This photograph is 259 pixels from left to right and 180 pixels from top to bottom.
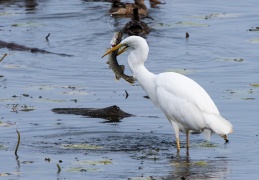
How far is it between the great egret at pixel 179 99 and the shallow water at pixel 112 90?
415mm

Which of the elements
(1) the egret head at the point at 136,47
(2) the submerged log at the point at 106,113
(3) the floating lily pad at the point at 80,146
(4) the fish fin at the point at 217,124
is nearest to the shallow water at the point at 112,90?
(3) the floating lily pad at the point at 80,146

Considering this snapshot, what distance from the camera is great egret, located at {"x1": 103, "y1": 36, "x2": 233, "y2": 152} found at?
557 inches

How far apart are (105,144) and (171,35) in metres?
10.8

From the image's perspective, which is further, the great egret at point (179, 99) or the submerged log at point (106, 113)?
the submerged log at point (106, 113)

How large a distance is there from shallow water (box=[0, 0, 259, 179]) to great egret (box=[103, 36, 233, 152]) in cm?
41

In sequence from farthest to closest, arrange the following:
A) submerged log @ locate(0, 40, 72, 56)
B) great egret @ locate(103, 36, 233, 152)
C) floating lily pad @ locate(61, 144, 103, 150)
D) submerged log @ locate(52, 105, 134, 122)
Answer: submerged log @ locate(0, 40, 72, 56) < submerged log @ locate(52, 105, 134, 122) < floating lily pad @ locate(61, 144, 103, 150) < great egret @ locate(103, 36, 233, 152)

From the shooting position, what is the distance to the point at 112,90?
1886 centimetres

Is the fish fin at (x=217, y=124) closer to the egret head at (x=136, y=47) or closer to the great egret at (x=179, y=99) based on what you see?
the great egret at (x=179, y=99)

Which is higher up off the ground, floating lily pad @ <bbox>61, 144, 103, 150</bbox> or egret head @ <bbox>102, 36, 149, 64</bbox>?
egret head @ <bbox>102, 36, 149, 64</bbox>

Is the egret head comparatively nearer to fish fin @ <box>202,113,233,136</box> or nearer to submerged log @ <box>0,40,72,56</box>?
fish fin @ <box>202,113,233,136</box>

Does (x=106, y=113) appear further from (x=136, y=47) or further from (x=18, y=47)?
(x=18, y=47)

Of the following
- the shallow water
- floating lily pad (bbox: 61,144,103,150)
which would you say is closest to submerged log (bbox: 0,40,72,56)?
the shallow water

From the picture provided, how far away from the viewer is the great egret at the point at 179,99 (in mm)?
14148

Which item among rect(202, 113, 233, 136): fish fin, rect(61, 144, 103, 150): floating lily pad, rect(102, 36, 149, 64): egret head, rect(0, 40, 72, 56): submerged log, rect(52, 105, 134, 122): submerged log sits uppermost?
rect(102, 36, 149, 64): egret head
